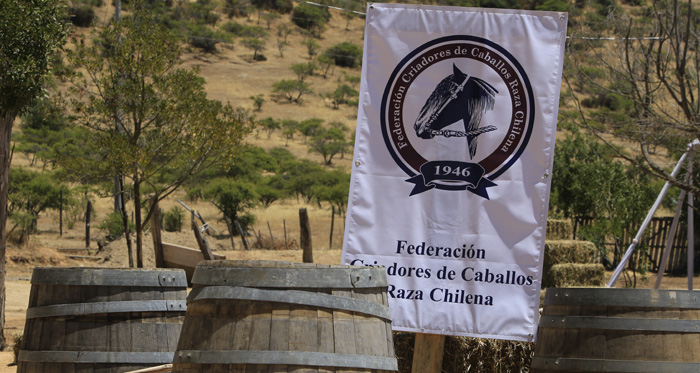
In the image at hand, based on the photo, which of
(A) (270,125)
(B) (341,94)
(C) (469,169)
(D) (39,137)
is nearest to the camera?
(C) (469,169)

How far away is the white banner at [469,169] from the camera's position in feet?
13.2

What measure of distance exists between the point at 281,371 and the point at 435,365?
168 cm

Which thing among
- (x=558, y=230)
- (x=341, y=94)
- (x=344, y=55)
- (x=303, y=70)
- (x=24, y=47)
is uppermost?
(x=344, y=55)

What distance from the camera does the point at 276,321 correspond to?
2867 millimetres

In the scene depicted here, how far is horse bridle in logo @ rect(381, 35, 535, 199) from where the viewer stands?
403 centimetres

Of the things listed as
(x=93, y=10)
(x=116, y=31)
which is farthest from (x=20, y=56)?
(x=93, y=10)

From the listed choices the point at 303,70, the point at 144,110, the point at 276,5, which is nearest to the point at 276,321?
the point at 144,110

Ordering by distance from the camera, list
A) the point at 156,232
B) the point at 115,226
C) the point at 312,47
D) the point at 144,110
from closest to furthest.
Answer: the point at 156,232
the point at 144,110
the point at 115,226
the point at 312,47

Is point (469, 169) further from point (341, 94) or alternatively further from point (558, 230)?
point (341, 94)

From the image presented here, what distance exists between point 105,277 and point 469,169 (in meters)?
1.96

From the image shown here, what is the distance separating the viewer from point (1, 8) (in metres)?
8.11

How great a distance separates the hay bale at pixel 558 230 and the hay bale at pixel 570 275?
113cm

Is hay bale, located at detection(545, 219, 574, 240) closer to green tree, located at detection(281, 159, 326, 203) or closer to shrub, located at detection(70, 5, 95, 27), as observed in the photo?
green tree, located at detection(281, 159, 326, 203)

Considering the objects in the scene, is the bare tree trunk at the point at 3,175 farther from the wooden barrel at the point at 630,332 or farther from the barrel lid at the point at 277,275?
the wooden barrel at the point at 630,332
